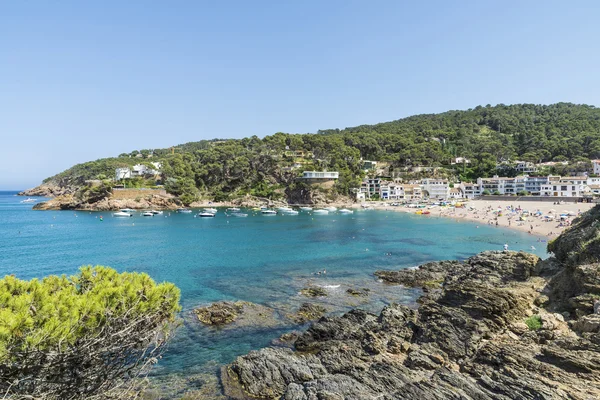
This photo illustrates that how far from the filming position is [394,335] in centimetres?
1614

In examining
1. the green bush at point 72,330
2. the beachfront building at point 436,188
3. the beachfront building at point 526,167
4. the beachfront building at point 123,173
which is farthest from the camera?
the beachfront building at point 123,173

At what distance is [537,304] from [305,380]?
13297 mm

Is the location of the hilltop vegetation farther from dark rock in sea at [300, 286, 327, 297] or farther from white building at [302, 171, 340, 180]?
dark rock in sea at [300, 286, 327, 297]

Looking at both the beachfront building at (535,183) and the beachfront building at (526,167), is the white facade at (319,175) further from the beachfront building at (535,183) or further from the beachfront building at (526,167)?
the beachfront building at (526,167)

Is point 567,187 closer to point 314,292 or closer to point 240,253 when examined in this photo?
point 240,253

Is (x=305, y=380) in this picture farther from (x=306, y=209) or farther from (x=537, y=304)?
(x=306, y=209)

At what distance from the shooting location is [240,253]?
4088 centimetres

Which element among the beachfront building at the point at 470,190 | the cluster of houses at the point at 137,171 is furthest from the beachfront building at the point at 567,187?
the cluster of houses at the point at 137,171

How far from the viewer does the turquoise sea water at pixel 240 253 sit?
19919 mm

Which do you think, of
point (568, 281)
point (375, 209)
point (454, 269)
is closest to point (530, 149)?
point (375, 209)

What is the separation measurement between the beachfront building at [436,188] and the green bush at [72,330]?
103 metres

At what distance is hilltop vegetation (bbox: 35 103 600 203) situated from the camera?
352 feet

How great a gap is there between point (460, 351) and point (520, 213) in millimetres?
66475

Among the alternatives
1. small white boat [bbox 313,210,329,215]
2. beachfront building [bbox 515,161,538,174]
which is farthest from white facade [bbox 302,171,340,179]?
beachfront building [bbox 515,161,538,174]
